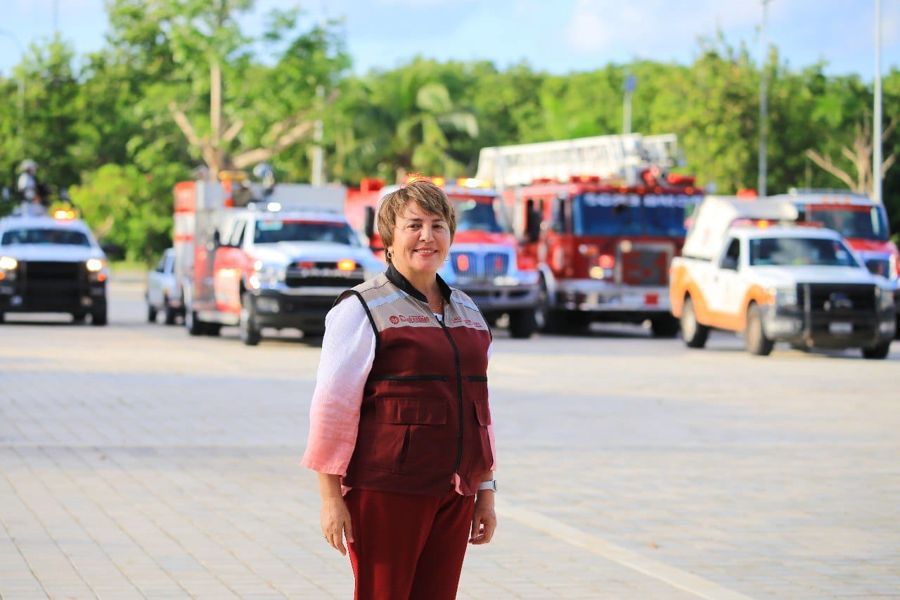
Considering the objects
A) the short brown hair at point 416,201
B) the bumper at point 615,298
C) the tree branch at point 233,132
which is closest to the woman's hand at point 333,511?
the short brown hair at point 416,201

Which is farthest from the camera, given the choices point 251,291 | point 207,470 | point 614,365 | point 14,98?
point 14,98

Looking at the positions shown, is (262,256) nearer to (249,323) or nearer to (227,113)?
(249,323)

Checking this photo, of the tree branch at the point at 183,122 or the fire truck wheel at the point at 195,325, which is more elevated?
the tree branch at the point at 183,122

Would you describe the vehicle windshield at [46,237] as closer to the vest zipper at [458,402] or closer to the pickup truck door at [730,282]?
the pickup truck door at [730,282]

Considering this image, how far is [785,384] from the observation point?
22.2 metres

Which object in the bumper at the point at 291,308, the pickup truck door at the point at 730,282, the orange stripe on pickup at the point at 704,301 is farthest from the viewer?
the pickup truck door at the point at 730,282

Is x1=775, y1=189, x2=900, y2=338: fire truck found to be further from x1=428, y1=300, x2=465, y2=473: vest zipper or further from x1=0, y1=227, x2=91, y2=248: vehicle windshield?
x1=428, y1=300, x2=465, y2=473: vest zipper

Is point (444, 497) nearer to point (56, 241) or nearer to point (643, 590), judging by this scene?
point (643, 590)

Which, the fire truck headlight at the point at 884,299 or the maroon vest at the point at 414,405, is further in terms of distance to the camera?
the fire truck headlight at the point at 884,299

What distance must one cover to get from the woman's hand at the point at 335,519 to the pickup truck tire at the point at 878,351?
2297cm

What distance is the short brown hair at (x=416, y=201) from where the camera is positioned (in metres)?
5.55

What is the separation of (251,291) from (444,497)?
23.0 m

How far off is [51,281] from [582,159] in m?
11.7

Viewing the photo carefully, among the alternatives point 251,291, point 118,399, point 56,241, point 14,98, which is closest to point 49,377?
point 118,399
